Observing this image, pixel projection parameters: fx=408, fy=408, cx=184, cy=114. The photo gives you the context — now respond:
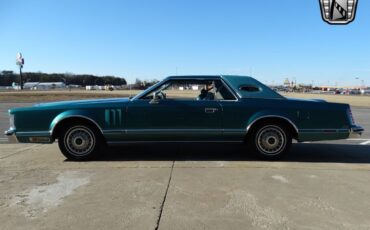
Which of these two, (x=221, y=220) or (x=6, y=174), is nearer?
(x=221, y=220)

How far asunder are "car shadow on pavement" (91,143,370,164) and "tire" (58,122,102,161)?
11.1 inches

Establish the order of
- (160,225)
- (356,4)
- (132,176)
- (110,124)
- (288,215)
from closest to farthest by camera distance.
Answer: (160,225)
(288,215)
(132,176)
(110,124)
(356,4)

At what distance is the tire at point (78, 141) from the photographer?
6.84 m

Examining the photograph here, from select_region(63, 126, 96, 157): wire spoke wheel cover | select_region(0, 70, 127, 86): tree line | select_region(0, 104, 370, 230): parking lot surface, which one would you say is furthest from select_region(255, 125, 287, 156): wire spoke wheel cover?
select_region(0, 70, 127, 86): tree line

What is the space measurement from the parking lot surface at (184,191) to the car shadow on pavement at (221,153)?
0.06 feet

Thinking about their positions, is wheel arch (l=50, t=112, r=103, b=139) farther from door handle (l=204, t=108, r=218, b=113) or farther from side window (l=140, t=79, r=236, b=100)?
door handle (l=204, t=108, r=218, b=113)

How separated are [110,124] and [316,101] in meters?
3.59

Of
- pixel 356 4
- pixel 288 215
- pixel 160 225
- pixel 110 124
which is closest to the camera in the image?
pixel 160 225

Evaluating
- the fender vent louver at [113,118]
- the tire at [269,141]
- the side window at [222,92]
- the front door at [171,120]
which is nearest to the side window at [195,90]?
the side window at [222,92]

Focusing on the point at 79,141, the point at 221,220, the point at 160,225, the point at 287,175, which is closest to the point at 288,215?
the point at 221,220

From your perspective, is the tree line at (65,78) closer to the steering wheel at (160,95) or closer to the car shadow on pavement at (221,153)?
Result: the car shadow on pavement at (221,153)

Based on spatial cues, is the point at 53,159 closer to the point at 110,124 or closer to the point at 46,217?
the point at 110,124

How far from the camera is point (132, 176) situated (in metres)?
5.68

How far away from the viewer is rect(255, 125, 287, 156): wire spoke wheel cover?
6.93 meters
